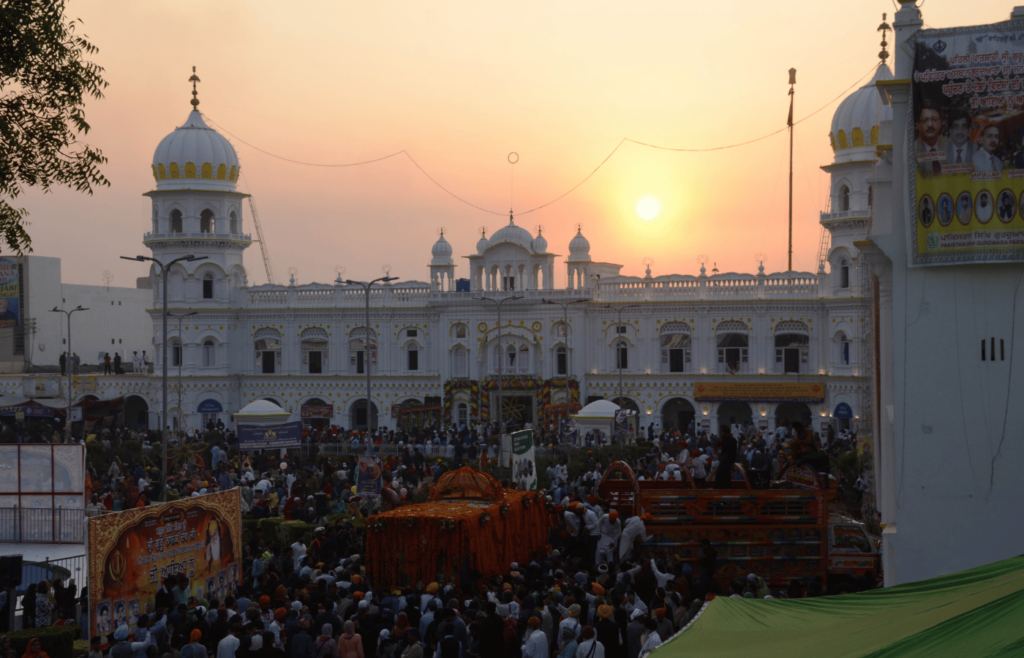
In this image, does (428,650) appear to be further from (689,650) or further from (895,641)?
(895,641)

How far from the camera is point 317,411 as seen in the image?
50781mm

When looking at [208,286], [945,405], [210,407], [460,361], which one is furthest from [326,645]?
[208,286]

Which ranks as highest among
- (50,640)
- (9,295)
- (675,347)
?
(9,295)

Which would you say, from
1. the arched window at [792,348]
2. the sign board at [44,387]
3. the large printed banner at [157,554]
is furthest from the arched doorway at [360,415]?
the large printed banner at [157,554]

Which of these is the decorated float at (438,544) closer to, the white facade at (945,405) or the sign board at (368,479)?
the white facade at (945,405)

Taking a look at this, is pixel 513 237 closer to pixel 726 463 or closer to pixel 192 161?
pixel 192 161

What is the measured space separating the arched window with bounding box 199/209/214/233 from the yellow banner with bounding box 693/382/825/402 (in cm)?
2210

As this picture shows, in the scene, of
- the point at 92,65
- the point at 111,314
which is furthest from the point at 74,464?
the point at 111,314

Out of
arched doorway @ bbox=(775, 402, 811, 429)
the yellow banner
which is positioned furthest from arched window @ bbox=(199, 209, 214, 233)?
arched doorway @ bbox=(775, 402, 811, 429)

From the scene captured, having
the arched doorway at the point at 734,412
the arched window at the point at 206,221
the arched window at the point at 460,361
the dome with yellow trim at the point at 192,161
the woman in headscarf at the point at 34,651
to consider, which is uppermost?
the dome with yellow trim at the point at 192,161

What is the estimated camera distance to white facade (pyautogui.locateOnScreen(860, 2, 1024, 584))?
634 inches

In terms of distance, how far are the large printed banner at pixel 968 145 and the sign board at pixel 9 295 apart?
5709 cm

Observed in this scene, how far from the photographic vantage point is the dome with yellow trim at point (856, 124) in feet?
143

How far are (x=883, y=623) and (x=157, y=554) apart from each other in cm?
1141
